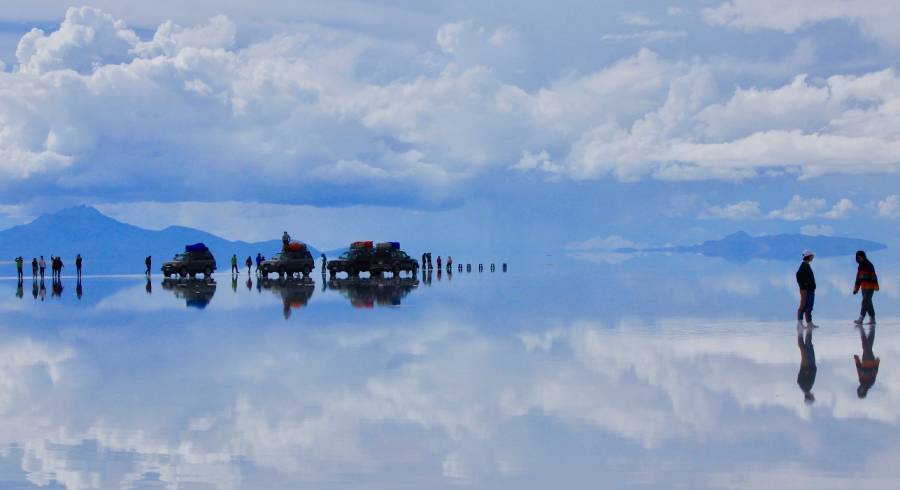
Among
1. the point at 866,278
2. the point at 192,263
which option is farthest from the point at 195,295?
the point at 866,278

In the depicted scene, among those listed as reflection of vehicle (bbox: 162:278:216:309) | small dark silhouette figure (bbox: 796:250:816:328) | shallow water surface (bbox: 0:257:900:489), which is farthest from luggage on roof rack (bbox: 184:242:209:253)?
small dark silhouette figure (bbox: 796:250:816:328)

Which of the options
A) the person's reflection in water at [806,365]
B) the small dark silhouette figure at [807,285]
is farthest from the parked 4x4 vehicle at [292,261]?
the person's reflection in water at [806,365]

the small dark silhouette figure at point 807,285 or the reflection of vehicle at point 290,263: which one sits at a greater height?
the reflection of vehicle at point 290,263

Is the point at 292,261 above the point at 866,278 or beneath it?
above

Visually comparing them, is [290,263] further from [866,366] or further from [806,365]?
[866,366]

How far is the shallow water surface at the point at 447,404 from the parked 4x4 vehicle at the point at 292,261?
129ft

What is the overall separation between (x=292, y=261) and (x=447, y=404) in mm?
55566

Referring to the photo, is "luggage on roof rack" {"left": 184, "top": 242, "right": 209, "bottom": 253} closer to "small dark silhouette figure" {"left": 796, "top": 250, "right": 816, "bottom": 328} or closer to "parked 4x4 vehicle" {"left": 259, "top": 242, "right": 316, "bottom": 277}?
"parked 4x4 vehicle" {"left": 259, "top": 242, "right": 316, "bottom": 277}

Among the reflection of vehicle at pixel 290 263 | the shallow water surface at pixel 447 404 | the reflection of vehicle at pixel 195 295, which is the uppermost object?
the reflection of vehicle at pixel 290 263

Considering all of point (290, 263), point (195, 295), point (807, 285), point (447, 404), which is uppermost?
point (290, 263)

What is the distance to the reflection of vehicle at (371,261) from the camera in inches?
2714

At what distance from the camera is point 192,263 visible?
223 ft

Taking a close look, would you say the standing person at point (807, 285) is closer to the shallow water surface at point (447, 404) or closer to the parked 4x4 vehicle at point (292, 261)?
the shallow water surface at point (447, 404)

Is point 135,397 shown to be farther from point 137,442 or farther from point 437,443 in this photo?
point 437,443
